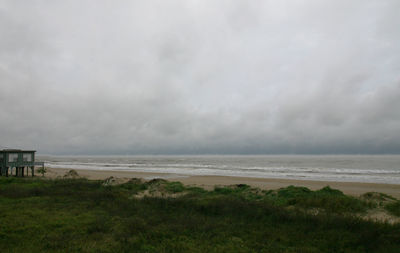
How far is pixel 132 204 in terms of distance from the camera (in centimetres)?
1355

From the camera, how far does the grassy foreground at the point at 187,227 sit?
7.59 metres

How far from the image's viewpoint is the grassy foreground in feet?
24.9

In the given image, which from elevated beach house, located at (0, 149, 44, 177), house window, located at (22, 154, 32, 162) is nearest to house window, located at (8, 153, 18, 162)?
elevated beach house, located at (0, 149, 44, 177)

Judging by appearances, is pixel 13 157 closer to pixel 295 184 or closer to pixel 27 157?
pixel 27 157

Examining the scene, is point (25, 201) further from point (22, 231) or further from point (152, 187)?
point (152, 187)

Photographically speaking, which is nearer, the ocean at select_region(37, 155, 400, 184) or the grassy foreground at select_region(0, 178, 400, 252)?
the grassy foreground at select_region(0, 178, 400, 252)

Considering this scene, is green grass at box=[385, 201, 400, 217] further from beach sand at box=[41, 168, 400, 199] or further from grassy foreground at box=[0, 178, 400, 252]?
beach sand at box=[41, 168, 400, 199]

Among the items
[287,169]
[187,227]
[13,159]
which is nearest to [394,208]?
[187,227]

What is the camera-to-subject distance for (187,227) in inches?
373

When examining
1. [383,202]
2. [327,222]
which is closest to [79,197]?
[327,222]

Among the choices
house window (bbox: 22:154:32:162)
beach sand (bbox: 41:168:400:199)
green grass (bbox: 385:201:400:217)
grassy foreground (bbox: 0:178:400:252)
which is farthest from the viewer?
house window (bbox: 22:154:32:162)

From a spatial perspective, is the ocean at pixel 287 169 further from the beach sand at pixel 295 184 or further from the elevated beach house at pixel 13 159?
the elevated beach house at pixel 13 159

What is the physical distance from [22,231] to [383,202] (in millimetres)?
17536

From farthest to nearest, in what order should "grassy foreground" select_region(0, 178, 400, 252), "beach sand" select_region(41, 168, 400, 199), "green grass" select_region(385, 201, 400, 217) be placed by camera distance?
"beach sand" select_region(41, 168, 400, 199), "green grass" select_region(385, 201, 400, 217), "grassy foreground" select_region(0, 178, 400, 252)
